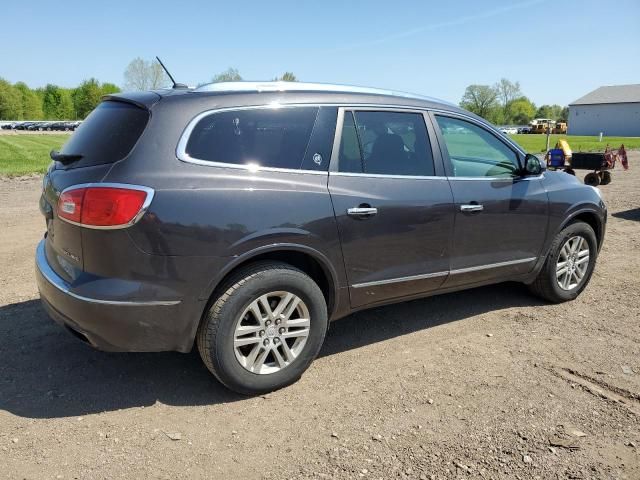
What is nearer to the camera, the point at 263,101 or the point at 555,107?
the point at 263,101

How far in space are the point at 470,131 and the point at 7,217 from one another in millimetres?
7399

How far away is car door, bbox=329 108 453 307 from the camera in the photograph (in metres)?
3.64

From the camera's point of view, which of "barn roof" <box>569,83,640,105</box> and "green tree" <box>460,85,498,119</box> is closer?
"barn roof" <box>569,83,640,105</box>

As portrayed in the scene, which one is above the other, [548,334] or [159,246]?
[159,246]

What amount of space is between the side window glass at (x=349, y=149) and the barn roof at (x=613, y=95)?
94276 mm

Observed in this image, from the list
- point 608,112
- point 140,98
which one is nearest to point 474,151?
point 140,98

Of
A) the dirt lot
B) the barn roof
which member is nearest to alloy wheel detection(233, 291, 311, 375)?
the dirt lot

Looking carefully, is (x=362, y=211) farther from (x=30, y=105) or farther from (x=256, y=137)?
(x=30, y=105)

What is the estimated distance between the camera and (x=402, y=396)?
346 centimetres

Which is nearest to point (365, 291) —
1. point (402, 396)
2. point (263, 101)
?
point (402, 396)

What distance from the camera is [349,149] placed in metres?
3.71

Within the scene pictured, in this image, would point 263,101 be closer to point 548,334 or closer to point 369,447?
point 369,447

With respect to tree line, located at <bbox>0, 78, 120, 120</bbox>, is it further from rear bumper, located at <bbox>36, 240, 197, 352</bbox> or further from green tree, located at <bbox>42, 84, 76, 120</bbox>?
rear bumper, located at <bbox>36, 240, 197, 352</bbox>

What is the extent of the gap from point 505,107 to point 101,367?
13790 centimetres
